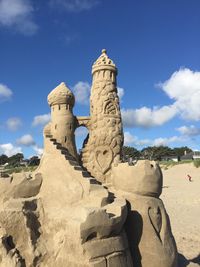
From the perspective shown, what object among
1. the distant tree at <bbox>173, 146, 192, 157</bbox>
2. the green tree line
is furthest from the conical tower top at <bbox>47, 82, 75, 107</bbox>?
the distant tree at <bbox>173, 146, 192, 157</bbox>

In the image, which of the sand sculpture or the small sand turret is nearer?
the sand sculpture

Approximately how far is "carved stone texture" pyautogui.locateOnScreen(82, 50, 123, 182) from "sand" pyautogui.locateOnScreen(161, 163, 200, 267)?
2.86 metres

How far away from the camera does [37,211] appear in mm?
6094

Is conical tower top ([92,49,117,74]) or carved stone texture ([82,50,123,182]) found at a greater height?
conical tower top ([92,49,117,74])

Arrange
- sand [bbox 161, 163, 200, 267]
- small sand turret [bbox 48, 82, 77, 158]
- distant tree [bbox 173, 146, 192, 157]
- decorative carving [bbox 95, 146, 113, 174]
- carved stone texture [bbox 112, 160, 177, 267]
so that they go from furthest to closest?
1. distant tree [bbox 173, 146, 192, 157]
2. sand [bbox 161, 163, 200, 267]
3. decorative carving [bbox 95, 146, 113, 174]
4. small sand turret [bbox 48, 82, 77, 158]
5. carved stone texture [bbox 112, 160, 177, 267]

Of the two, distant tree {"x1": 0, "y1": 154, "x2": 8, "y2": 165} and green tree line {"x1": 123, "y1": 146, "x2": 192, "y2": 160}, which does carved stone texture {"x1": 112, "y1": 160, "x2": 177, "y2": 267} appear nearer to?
green tree line {"x1": 123, "y1": 146, "x2": 192, "y2": 160}

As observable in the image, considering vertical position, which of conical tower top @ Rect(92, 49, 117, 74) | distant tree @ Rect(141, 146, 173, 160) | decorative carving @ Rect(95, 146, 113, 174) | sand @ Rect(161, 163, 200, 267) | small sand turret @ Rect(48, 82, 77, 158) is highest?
distant tree @ Rect(141, 146, 173, 160)

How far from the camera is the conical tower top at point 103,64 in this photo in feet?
32.9

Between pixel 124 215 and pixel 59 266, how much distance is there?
3.91ft

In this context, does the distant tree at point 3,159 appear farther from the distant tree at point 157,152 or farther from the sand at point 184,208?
the sand at point 184,208

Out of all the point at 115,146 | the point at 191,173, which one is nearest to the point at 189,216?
the point at 115,146

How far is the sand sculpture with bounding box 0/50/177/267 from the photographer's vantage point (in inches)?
211

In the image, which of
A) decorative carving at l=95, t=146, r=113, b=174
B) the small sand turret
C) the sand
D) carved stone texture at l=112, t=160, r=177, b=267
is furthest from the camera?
the sand

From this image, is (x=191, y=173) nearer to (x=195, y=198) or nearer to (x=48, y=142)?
(x=195, y=198)
